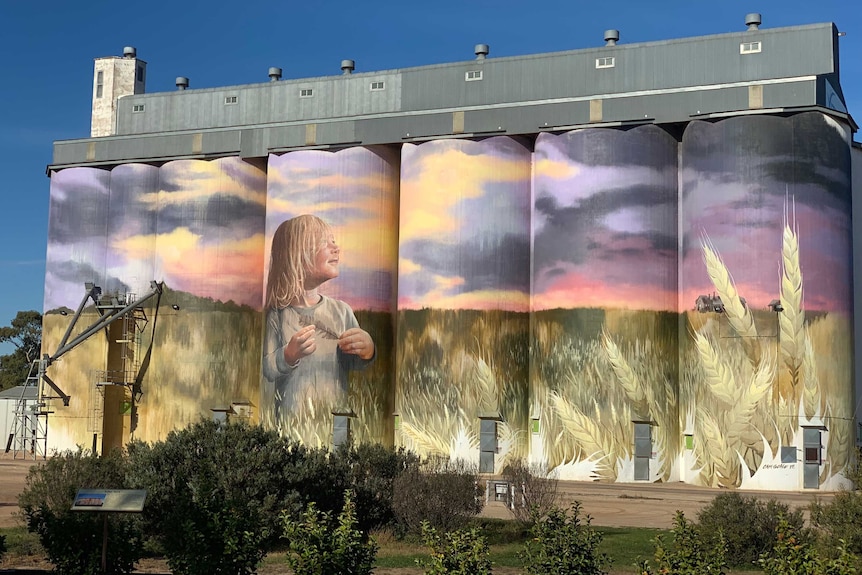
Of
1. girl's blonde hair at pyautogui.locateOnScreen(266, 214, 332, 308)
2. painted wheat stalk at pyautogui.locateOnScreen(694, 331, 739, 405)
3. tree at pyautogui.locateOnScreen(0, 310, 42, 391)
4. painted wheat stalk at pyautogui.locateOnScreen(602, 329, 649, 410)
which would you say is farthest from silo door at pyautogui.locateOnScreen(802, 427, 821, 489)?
tree at pyautogui.locateOnScreen(0, 310, 42, 391)

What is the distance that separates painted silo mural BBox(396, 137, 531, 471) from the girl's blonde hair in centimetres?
545

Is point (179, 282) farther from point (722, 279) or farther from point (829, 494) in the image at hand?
point (829, 494)

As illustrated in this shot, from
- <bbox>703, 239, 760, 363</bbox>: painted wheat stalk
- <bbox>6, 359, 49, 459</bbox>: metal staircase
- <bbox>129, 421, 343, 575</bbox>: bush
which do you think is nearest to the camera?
<bbox>129, 421, 343, 575</bbox>: bush

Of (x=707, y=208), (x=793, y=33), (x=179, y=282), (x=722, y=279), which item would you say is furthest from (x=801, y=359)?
(x=179, y=282)

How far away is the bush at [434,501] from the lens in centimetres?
2755

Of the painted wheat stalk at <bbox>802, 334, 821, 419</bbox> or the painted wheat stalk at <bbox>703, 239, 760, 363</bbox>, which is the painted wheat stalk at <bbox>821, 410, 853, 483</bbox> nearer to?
the painted wheat stalk at <bbox>802, 334, 821, 419</bbox>

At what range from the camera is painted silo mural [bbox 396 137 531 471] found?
5381 cm

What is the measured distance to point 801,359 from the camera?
47531mm

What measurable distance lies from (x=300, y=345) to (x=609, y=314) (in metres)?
16.9

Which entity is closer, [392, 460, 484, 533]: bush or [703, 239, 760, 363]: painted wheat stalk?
[392, 460, 484, 533]: bush

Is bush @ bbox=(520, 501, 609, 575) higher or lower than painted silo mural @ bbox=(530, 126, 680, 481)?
lower

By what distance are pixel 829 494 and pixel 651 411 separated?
8756mm

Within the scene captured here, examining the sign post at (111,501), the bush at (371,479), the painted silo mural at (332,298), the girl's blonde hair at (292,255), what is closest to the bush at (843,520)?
the bush at (371,479)

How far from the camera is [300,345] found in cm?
5819
